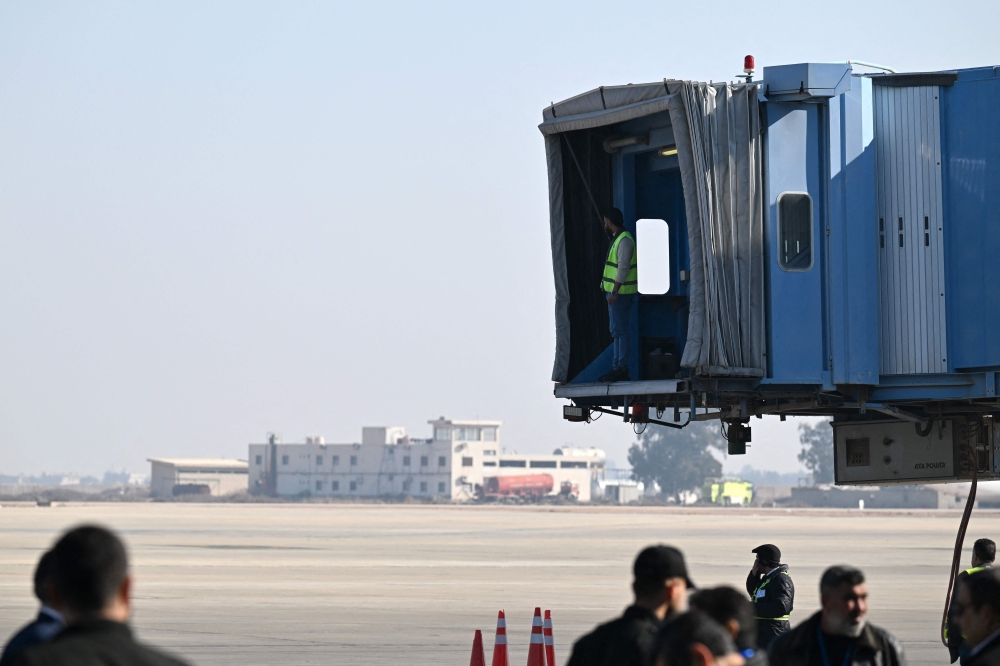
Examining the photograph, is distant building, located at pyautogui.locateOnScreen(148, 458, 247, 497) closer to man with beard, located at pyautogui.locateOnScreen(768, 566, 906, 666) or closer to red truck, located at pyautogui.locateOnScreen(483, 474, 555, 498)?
red truck, located at pyautogui.locateOnScreen(483, 474, 555, 498)

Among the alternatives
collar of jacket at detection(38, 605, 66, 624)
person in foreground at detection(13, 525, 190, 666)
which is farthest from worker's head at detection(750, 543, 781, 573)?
person in foreground at detection(13, 525, 190, 666)

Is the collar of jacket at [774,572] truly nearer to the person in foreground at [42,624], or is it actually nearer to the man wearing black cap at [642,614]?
the man wearing black cap at [642,614]

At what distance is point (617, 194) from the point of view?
12414mm

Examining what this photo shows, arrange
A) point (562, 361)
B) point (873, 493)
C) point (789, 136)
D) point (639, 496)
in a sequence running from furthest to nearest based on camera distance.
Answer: point (639, 496) → point (873, 493) → point (562, 361) → point (789, 136)

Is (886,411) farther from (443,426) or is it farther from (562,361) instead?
(443,426)

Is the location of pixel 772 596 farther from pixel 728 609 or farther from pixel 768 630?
pixel 728 609

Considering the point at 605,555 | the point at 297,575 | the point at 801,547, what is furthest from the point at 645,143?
the point at 801,547

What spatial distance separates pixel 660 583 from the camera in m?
5.40

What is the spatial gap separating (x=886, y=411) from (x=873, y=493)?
464ft

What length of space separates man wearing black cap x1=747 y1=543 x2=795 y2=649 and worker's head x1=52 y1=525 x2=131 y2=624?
701cm

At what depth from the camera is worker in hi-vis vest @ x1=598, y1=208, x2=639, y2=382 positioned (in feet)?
38.7

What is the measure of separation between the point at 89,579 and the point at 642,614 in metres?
2.31

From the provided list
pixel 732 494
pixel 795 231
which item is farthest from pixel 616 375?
pixel 732 494

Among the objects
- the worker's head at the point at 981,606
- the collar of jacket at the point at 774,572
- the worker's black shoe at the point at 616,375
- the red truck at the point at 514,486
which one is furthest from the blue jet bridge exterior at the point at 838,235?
the red truck at the point at 514,486
